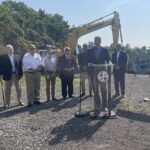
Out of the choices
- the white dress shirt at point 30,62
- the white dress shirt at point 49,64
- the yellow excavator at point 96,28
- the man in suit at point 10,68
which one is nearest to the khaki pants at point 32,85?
the white dress shirt at point 30,62

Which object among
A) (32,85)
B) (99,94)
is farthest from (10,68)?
(99,94)

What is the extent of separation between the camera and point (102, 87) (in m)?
13.0

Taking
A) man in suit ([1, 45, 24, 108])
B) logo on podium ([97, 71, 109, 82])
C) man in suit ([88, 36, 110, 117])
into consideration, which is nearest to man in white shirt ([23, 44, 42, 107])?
man in suit ([1, 45, 24, 108])

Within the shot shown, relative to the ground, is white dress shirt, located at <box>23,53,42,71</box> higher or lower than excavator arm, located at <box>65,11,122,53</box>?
lower

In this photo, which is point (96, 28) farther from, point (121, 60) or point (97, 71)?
point (97, 71)

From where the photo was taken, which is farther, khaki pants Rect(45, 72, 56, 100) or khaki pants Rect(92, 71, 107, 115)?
khaki pants Rect(45, 72, 56, 100)

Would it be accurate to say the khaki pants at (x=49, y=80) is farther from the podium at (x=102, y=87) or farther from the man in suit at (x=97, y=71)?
the podium at (x=102, y=87)

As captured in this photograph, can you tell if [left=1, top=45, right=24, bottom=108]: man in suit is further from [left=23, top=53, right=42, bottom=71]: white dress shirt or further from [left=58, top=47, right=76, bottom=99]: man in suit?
[left=58, top=47, right=76, bottom=99]: man in suit

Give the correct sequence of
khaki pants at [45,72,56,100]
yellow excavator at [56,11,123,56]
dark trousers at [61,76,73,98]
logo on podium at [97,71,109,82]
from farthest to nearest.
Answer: yellow excavator at [56,11,123,56]
dark trousers at [61,76,73,98]
khaki pants at [45,72,56,100]
logo on podium at [97,71,109,82]

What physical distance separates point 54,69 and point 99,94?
4.10 meters

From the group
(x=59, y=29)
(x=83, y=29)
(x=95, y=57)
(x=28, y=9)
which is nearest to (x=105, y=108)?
(x=95, y=57)

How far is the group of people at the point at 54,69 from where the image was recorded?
13.3 metres

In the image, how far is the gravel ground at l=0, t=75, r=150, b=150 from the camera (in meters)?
9.95

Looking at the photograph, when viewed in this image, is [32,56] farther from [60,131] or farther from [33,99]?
[60,131]
